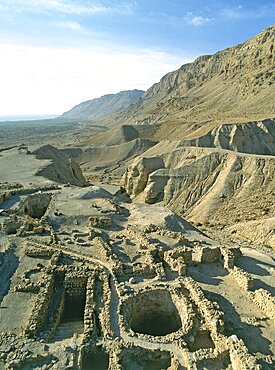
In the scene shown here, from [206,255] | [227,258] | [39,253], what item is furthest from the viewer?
[39,253]

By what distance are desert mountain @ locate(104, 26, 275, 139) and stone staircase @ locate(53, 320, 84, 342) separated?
184 feet

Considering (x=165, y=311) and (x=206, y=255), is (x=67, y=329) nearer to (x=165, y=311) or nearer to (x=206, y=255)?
(x=165, y=311)

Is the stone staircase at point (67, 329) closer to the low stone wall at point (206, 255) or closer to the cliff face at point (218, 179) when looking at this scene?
the low stone wall at point (206, 255)

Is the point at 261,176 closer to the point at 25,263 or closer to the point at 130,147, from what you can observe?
the point at 25,263

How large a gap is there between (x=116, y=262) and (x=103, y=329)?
5.32m

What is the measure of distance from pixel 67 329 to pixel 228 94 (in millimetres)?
97616

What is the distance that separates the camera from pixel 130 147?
83125 millimetres

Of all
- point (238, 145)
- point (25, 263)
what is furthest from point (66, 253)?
point (238, 145)

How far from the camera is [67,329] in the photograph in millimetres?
14836

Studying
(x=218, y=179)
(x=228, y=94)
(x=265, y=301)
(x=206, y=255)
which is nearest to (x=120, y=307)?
(x=265, y=301)

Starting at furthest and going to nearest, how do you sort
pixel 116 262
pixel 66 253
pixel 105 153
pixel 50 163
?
pixel 105 153 < pixel 50 163 < pixel 66 253 < pixel 116 262

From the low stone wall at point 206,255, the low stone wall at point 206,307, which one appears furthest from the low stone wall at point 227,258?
the low stone wall at point 206,307

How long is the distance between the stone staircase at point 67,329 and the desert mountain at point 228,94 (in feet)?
184

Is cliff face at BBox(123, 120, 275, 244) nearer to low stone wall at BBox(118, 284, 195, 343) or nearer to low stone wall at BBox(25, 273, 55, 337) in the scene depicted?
low stone wall at BBox(118, 284, 195, 343)
